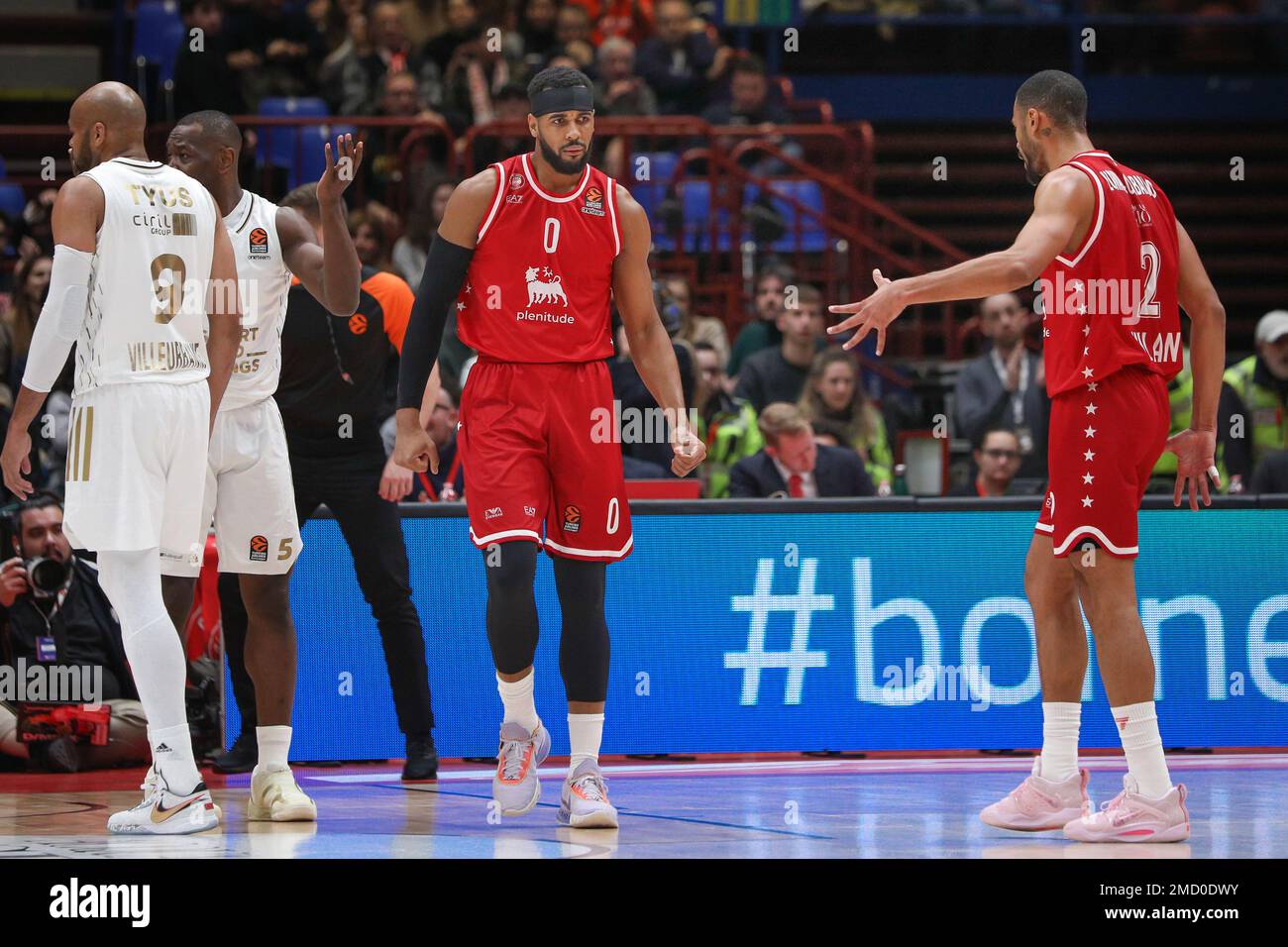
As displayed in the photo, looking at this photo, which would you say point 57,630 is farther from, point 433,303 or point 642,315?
point 642,315

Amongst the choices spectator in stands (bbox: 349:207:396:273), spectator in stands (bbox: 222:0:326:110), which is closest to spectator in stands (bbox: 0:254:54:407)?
spectator in stands (bbox: 349:207:396:273)

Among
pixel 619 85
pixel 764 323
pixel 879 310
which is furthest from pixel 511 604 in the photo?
pixel 619 85

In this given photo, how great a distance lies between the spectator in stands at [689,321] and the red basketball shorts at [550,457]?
15.9 feet

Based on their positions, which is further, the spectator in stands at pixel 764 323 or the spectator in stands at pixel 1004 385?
the spectator in stands at pixel 764 323

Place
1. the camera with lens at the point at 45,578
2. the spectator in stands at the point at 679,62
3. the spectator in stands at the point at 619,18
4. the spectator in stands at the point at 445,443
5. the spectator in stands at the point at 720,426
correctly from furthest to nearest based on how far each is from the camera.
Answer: the spectator in stands at the point at 619,18 → the spectator in stands at the point at 679,62 → the spectator in stands at the point at 720,426 → the spectator in stands at the point at 445,443 → the camera with lens at the point at 45,578

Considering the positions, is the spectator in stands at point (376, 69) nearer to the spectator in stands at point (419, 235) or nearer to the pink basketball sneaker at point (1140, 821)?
the spectator in stands at point (419, 235)

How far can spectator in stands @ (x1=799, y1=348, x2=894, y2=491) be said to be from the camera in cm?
1005

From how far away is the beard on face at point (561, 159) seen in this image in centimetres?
573

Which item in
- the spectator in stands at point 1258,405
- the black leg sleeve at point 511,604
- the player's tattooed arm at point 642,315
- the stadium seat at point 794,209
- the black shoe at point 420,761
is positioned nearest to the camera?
the black leg sleeve at point 511,604

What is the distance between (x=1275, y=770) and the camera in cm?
716

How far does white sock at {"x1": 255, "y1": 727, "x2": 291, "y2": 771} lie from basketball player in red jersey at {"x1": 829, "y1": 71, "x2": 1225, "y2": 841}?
226 cm

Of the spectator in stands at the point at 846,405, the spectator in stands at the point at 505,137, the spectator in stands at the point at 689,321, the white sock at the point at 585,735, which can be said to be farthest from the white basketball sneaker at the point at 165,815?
the spectator in stands at the point at 505,137

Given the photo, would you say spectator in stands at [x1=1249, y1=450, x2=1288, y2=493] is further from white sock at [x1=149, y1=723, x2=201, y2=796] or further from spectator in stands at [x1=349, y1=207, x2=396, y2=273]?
white sock at [x1=149, y1=723, x2=201, y2=796]
